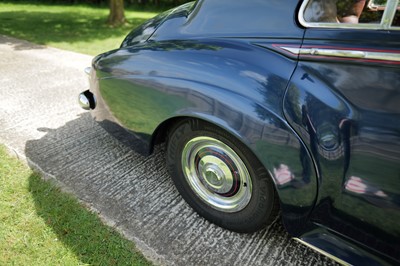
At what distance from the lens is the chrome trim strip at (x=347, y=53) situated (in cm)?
128

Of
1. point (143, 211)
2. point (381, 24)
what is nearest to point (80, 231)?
point (143, 211)

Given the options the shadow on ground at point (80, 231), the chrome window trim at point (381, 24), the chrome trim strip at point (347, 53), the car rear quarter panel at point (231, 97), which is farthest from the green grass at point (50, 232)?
the chrome window trim at point (381, 24)

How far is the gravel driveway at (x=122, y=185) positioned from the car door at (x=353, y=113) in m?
0.59

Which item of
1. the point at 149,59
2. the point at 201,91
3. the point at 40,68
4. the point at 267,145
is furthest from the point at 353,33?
the point at 40,68

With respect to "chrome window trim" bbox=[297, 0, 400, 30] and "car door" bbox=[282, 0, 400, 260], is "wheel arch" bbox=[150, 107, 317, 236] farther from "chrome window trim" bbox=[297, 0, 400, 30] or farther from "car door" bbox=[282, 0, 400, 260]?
"chrome window trim" bbox=[297, 0, 400, 30]

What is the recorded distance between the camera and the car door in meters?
1.32

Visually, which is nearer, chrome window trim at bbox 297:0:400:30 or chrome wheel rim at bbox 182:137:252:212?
chrome window trim at bbox 297:0:400:30

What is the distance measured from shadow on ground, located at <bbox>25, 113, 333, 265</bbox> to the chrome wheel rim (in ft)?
0.68

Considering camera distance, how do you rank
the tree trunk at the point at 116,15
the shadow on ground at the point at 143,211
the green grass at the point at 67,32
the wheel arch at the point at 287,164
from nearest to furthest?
the wheel arch at the point at 287,164 < the shadow on ground at the point at 143,211 < the green grass at the point at 67,32 < the tree trunk at the point at 116,15

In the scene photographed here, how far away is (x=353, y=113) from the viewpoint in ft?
4.51

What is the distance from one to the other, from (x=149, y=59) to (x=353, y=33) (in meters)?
1.28

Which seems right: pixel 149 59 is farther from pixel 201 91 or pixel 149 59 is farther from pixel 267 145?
pixel 267 145

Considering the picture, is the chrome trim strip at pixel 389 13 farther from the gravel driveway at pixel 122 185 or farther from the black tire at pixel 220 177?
the gravel driveway at pixel 122 185

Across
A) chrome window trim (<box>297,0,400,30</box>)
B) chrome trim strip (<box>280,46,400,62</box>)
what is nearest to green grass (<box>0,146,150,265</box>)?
chrome trim strip (<box>280,46,400,62</box>)
